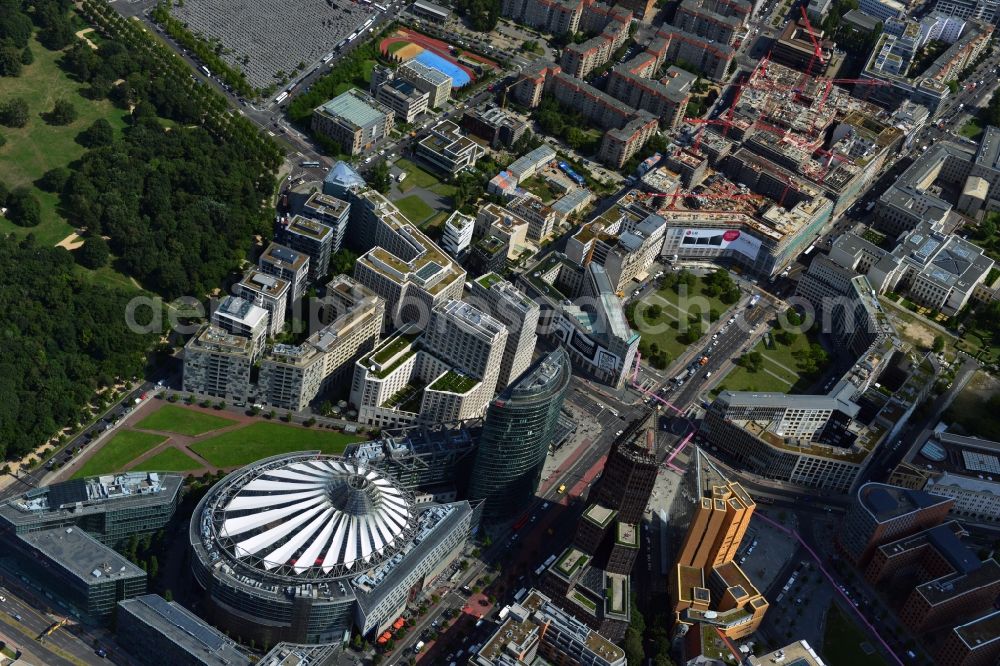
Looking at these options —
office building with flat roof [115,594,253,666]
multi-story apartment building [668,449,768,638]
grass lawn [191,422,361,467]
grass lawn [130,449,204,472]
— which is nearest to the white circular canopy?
office building with flat roof [115,594,253,666]

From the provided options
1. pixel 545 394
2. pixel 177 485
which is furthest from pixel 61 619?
pixel 545 394

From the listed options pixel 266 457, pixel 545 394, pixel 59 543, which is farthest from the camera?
pixel 266 457

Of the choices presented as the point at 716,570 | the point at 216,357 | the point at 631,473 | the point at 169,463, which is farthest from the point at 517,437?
the point at 169,463

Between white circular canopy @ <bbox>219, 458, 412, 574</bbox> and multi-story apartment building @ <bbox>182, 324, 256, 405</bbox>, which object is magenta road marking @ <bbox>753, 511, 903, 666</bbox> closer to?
white circular canopy @ <bbox>219, 458, 412, 574</bbox>

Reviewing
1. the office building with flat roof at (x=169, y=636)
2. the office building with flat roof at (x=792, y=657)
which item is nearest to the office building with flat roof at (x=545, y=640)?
the office building with flat roof at (x=792, y=657)

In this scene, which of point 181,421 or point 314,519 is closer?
point 314,519

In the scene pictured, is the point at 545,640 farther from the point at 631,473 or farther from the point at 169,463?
the point at 169,463

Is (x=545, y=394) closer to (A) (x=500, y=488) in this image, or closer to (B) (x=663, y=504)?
(A) (x=500, y=488)
